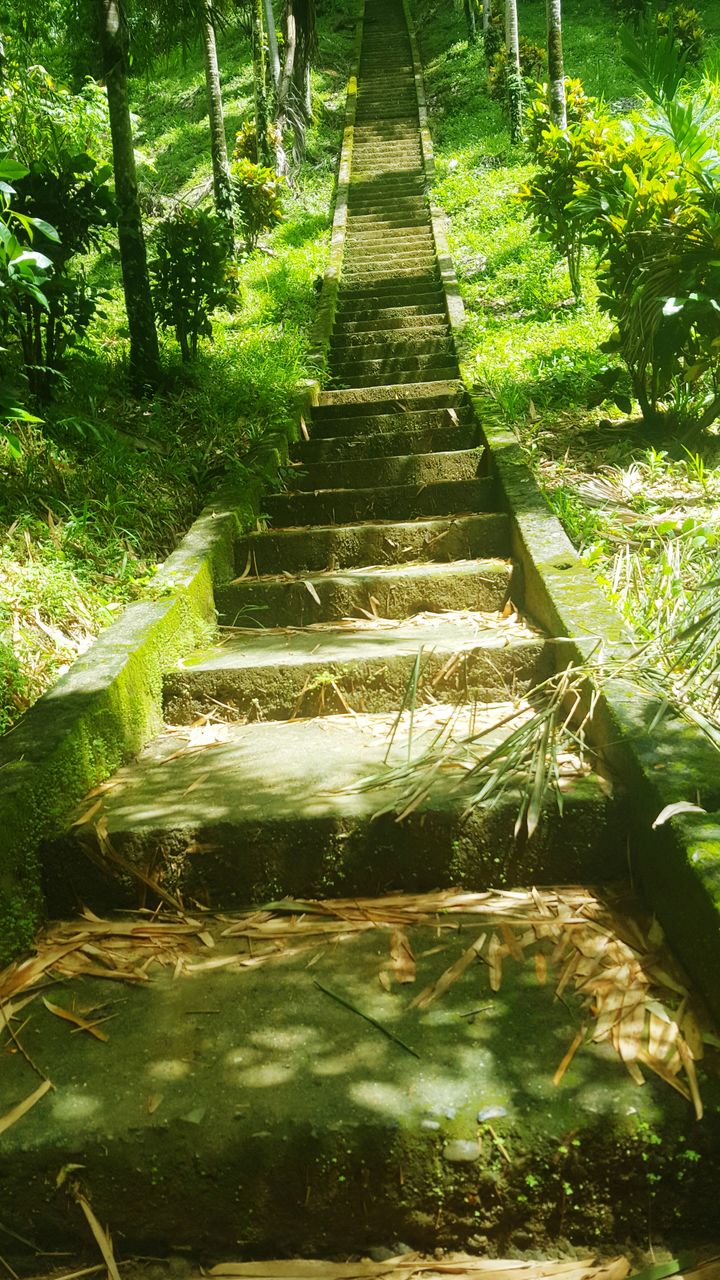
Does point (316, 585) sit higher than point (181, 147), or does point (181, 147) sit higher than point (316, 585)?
point (181, 147)

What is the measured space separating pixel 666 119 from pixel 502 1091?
15.4 ft

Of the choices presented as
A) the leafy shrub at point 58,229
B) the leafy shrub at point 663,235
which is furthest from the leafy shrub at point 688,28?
the leafy shrub at point 58,229

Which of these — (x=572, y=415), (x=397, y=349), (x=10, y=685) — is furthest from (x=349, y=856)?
(x=397, y=349)

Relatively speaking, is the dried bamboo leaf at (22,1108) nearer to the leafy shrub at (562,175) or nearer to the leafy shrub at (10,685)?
the leafy shrub at (10,685)

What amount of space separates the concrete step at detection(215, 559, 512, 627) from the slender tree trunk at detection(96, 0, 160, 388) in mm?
2860

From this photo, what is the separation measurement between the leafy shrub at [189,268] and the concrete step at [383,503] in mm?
2396

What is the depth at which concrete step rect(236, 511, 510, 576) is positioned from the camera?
3.75 metres

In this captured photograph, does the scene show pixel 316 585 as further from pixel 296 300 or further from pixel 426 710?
pixel 296 300

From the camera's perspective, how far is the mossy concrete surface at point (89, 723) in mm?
1857

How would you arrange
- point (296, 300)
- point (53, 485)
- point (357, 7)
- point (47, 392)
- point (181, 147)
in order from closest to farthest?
point (53, 485) → point (47, 392) → point (296, 300) → point (181, 147) → point (357, 7)

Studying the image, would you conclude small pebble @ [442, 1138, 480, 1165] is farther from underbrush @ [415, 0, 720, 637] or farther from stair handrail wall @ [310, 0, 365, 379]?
stair handrail wall @ [310, 0, 365, 379]

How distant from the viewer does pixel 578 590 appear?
277cm

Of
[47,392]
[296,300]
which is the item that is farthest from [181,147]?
[47,392]

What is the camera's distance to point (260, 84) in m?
12.5
